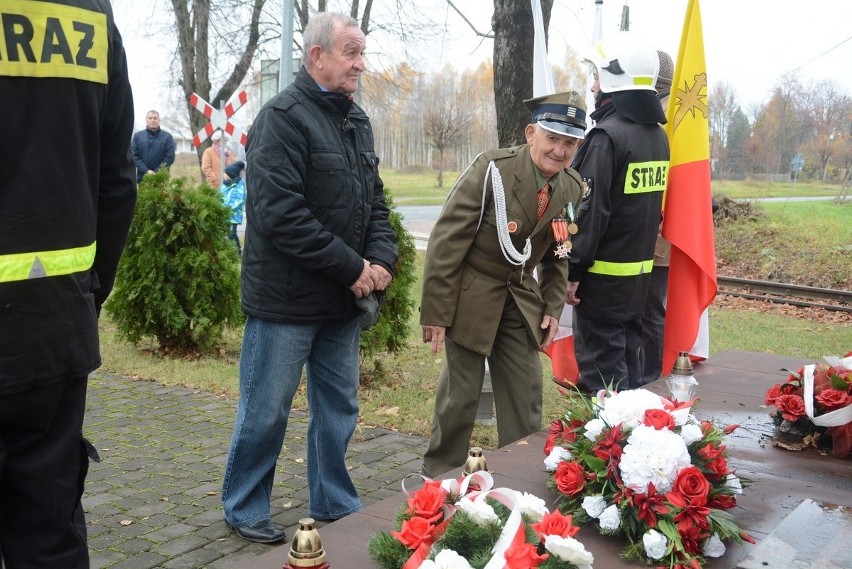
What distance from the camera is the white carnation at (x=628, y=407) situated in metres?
2.62

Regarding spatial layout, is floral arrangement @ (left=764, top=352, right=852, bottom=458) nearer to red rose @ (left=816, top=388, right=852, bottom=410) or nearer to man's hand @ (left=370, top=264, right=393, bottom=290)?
red rose @ (left=816, top=388, right=852, bottom=410)

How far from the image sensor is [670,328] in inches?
211

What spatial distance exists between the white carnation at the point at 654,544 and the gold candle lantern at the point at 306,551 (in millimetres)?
858

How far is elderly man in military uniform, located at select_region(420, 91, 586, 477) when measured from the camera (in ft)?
13.6

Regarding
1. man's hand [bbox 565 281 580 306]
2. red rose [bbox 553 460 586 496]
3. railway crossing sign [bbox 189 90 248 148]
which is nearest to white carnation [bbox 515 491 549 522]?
red rose [bbox 553 460 586 496]

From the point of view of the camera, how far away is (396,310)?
670 centimetres

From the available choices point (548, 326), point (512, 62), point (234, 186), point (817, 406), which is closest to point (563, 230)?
point (548, 326)

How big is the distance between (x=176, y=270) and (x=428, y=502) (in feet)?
19.0

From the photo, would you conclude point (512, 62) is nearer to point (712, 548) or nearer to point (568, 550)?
point (712, 548)

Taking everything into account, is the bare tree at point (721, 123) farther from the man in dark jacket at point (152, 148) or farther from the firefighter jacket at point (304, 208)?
the firefighter jacket at point (304, 208)

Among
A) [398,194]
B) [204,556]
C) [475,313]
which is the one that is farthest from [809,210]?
[398,194]

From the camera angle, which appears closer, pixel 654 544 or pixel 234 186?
pixel 654 544

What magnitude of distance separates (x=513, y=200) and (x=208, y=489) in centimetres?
214

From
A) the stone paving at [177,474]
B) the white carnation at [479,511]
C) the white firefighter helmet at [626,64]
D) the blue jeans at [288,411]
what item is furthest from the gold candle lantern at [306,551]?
the white firefighter helmet at [626,64]
